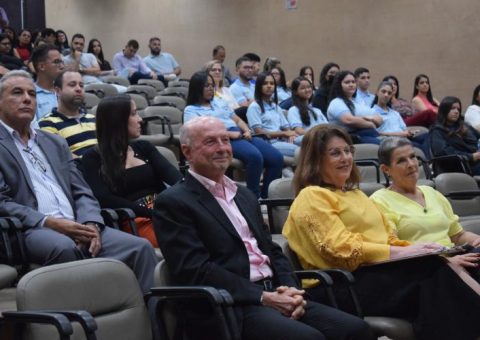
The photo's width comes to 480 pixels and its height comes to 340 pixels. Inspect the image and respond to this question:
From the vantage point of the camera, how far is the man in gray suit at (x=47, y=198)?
11.0ft

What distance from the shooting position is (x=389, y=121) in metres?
7.76

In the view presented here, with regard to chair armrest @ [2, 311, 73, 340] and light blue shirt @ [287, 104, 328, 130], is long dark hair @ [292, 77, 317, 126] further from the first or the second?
chair armrest @ [2, 311, 73, 340]

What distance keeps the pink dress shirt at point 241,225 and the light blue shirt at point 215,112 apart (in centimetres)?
320

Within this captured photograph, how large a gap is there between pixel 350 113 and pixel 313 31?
4.81 m

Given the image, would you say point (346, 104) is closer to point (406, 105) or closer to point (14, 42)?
point (406, 105)

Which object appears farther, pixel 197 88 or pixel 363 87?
pixel 363 87

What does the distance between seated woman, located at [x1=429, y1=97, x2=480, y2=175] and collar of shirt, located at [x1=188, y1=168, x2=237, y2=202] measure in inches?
163

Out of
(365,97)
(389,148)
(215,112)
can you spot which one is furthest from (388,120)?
(389,148)

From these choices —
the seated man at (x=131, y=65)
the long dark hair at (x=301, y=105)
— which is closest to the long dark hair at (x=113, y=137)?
the long dark hair at (x=301, y=105)

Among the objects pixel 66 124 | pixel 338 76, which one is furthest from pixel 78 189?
pixel 338 76

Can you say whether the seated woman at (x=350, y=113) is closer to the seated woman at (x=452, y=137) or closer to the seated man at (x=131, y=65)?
the seated woman at (x=452, y=137)

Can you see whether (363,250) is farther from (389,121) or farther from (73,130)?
(389,121)

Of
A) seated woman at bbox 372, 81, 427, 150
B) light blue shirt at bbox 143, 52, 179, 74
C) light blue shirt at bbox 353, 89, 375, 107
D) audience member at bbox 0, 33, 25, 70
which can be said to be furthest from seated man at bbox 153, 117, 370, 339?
light blue shirt at bbox 143, 52, 179, 74

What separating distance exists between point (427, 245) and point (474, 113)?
4.88 meters
